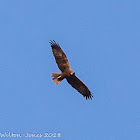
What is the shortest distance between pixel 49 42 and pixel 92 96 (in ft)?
10.4

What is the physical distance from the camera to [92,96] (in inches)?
797

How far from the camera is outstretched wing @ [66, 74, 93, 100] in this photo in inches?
757

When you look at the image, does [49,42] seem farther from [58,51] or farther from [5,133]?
[5,133]

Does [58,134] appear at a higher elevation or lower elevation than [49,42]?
lower

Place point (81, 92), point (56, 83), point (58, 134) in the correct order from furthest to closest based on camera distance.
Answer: point (81, 92)
point (56, 83)
point (58, 134)

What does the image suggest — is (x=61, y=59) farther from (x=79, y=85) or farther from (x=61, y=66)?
(x=79, y=85)

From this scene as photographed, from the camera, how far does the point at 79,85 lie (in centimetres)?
1958

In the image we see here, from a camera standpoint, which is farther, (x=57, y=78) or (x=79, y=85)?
(x=79, y=85)

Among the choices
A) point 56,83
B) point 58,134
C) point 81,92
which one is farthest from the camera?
point 81,92

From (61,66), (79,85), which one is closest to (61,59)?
(61,66)

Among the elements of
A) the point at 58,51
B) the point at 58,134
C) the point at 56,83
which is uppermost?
the point at 58,51

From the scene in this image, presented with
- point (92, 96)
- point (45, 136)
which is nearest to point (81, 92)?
point (92, 96)

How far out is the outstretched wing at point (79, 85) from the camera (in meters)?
19.2

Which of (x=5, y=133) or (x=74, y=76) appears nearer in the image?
(x=5, y=133)
